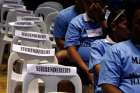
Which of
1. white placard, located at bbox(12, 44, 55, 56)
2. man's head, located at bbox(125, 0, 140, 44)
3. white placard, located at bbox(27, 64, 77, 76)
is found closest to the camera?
man's head, located at bbox(125, 0, 140, 44)

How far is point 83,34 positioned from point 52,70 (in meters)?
0.83

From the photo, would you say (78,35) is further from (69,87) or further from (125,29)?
(125,29)

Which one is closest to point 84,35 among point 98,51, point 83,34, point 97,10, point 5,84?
point 83,34

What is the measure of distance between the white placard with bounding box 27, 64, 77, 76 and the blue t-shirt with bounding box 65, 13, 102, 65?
2.29 feet

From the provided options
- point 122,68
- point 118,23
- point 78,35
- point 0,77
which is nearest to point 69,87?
point 78,35

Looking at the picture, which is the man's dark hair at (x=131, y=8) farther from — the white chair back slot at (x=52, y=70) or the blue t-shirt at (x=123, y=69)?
the white chair back slot at (x=52, y=70)

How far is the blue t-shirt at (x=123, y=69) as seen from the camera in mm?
2203

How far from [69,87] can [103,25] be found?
0.58 meters

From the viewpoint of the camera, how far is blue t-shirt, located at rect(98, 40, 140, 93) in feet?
7.23

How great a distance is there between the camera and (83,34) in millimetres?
3516

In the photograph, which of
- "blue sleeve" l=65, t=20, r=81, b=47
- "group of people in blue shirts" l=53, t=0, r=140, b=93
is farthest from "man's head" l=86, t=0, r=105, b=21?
"blue sleeve" l=65, t=20, r=81, b=47

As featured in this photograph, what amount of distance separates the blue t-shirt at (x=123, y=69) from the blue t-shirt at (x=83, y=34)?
120cm

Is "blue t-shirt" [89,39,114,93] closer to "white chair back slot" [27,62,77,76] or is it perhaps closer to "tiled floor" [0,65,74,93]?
"white chair back slot" [27,62,77,76]

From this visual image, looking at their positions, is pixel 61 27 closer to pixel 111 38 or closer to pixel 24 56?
pixel 24 56
